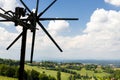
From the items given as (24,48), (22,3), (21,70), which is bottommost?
(21,70)

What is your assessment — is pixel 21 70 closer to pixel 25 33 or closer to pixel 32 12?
pixel 25 33

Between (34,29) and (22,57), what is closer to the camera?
(22,57)

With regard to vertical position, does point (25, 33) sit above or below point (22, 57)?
above

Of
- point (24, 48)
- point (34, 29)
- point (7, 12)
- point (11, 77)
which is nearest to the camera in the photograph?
point (7, 12)

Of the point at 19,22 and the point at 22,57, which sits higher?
the point at 19,22

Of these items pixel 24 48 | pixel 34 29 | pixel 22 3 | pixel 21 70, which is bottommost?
pixel 21 70

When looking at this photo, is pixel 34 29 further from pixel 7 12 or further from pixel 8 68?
pixel 8 68

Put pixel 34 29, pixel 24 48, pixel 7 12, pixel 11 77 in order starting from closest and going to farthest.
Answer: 1. pixel 7 12
2. pixel 24 48
3. pixel 34 29
4. pixel 11 77

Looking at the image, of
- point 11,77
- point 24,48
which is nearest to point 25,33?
point 24,48

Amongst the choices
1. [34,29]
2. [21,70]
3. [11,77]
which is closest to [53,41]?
[34,29]
